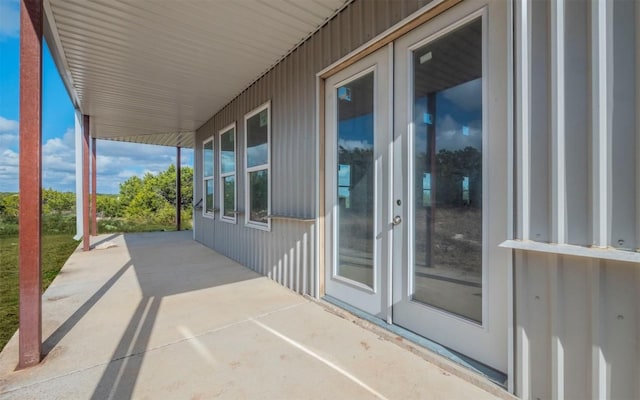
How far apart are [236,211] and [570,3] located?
457 cm

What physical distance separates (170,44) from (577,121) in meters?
3.69

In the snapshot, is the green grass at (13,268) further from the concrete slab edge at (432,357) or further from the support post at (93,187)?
the concrete slab edge at (432,357)

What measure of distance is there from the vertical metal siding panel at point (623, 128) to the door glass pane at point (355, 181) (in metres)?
1.53

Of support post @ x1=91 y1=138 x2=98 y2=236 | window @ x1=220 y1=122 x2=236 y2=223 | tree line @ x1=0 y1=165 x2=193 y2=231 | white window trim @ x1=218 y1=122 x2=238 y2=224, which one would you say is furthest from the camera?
tree line @ x1=0 y1=165 x2=193 y2=231

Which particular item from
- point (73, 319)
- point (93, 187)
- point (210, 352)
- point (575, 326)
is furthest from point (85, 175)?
point (575, 326)

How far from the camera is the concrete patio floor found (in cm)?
171

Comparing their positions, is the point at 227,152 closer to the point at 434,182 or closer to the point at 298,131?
the point at 298,131

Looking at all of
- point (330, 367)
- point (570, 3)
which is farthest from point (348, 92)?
point (330, 367)

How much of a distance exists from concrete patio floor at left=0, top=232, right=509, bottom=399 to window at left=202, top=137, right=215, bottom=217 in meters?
3.17

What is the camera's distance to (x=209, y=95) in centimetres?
496

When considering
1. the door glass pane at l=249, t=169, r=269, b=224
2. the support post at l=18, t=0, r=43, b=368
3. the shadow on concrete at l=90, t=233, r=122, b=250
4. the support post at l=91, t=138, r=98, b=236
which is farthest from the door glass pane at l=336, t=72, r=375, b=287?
the support post at l=91, t=138, r=98, b=236

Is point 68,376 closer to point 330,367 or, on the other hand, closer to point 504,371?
point 330,367

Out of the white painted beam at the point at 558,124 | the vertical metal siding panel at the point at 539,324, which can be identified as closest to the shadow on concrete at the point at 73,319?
the vertical metal siding panel at the point at 539,324

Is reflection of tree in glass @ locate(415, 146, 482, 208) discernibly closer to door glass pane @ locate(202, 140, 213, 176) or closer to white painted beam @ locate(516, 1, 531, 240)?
white painted beam @ locate(516, 1, 531, 240)
